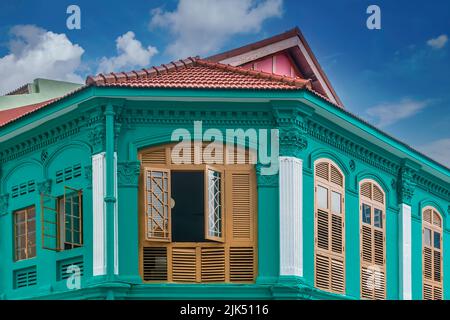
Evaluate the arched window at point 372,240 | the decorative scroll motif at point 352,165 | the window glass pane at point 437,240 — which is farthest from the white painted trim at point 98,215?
the window glass pane at point 437,240

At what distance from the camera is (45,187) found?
19.0m

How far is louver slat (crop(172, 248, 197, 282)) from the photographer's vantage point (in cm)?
1769

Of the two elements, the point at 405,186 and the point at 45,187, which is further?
the point at 405,186

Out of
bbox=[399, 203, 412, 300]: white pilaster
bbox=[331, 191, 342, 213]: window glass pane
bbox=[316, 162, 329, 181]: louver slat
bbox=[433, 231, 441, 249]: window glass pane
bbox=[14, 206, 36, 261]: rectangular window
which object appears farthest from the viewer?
bbox=[433, 231, 441, 249]: window glass pane

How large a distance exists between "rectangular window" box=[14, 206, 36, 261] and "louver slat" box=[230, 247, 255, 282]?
3665 millimetres

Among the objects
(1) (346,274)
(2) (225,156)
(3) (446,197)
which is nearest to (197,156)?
(2) (225,156)

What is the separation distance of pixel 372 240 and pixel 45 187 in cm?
584

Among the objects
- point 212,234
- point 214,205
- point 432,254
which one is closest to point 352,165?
point 214,205

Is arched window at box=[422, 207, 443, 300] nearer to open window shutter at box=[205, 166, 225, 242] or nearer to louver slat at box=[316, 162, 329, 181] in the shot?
louver slat at box=[316, 162, 329, 181]

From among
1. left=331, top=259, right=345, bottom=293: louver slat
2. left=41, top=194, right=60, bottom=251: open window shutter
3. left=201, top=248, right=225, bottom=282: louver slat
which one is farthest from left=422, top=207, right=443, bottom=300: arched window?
left=41, top=194, right=60, bottom=251: open window shutter

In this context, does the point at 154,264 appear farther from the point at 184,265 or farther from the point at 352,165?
the point at 352,165

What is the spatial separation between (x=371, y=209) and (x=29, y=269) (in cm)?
615
